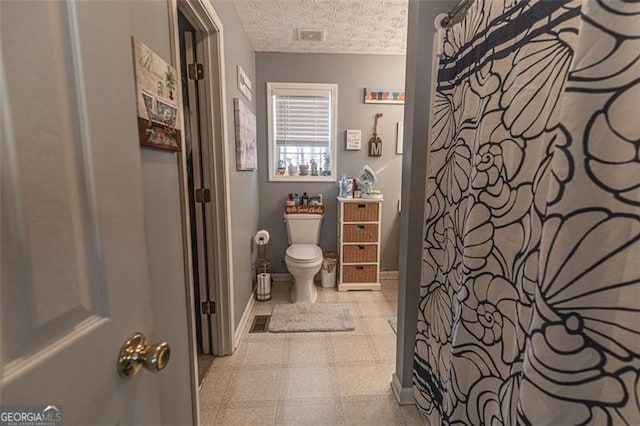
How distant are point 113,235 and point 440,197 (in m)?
1.16

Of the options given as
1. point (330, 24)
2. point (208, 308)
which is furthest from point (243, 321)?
point (330, 24)

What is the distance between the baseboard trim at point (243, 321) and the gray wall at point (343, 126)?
1.98ft

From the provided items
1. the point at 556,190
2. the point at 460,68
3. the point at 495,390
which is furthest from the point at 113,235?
the point at 460,68

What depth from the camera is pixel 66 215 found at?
418 millimetres

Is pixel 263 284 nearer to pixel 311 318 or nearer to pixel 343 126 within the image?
pixel 311 318

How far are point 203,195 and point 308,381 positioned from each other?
128cm

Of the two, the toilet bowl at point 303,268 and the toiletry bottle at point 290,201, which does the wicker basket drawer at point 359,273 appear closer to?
the toilet bowl at point 303,268

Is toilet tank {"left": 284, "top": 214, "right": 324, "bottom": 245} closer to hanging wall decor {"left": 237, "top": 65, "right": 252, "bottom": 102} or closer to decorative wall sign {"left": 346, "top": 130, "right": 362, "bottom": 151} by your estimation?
decorative wall sign {"left": 346, "top": 130, "right": 362, "bottom": 151}

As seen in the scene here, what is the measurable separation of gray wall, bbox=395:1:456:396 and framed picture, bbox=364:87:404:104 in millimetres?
1632

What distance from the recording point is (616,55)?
1.79 ft

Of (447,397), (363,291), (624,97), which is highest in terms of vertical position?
(624,97)

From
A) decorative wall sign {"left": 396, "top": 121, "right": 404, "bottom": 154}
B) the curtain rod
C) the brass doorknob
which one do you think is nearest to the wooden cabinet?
decorative wall sign {"left": 396, "top": 121, "right": 404, "bottom": 154}

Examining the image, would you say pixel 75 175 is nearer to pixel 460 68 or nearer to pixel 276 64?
pixel 460 68

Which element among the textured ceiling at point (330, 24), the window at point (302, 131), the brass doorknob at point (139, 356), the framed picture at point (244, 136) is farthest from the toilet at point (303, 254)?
the brass doorknob at point (139, 356)
